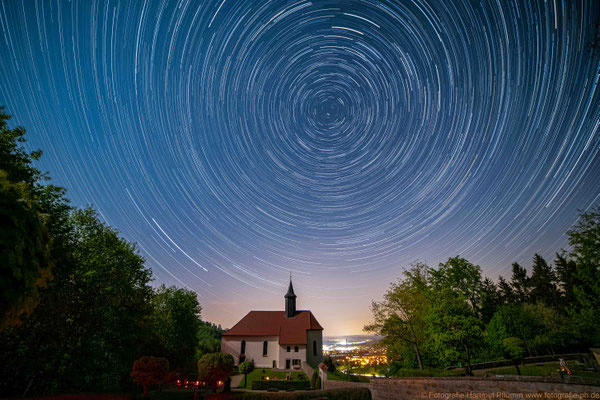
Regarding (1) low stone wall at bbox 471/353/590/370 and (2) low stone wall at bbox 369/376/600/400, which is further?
(1) low stone wall at bbox 471/353/590/370

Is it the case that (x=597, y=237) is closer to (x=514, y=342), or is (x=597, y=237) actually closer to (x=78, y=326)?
(x=514, y=342)

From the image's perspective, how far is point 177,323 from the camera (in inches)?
1610

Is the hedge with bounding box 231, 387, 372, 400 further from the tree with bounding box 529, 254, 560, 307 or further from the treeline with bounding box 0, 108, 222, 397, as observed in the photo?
the tree with bounding box 529, 254, 560, 307

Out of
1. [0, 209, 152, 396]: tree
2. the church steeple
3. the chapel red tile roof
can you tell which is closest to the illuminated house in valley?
the chapel red tile roof

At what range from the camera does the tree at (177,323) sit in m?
38.4

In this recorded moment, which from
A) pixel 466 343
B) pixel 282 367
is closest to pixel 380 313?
pixel 466 343

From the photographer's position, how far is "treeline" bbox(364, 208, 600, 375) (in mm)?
21969

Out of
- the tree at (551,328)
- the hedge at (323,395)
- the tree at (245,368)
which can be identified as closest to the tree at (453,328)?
the hedge at (323,395)

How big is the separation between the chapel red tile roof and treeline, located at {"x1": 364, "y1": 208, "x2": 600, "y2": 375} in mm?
24595

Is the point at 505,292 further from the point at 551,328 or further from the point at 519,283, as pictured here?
the point at 551,328

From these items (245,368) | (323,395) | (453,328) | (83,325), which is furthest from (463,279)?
(83,325)

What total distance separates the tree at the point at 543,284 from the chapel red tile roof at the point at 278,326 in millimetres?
52423

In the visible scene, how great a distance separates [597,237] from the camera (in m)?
26.8

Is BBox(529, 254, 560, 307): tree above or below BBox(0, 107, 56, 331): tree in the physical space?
above
